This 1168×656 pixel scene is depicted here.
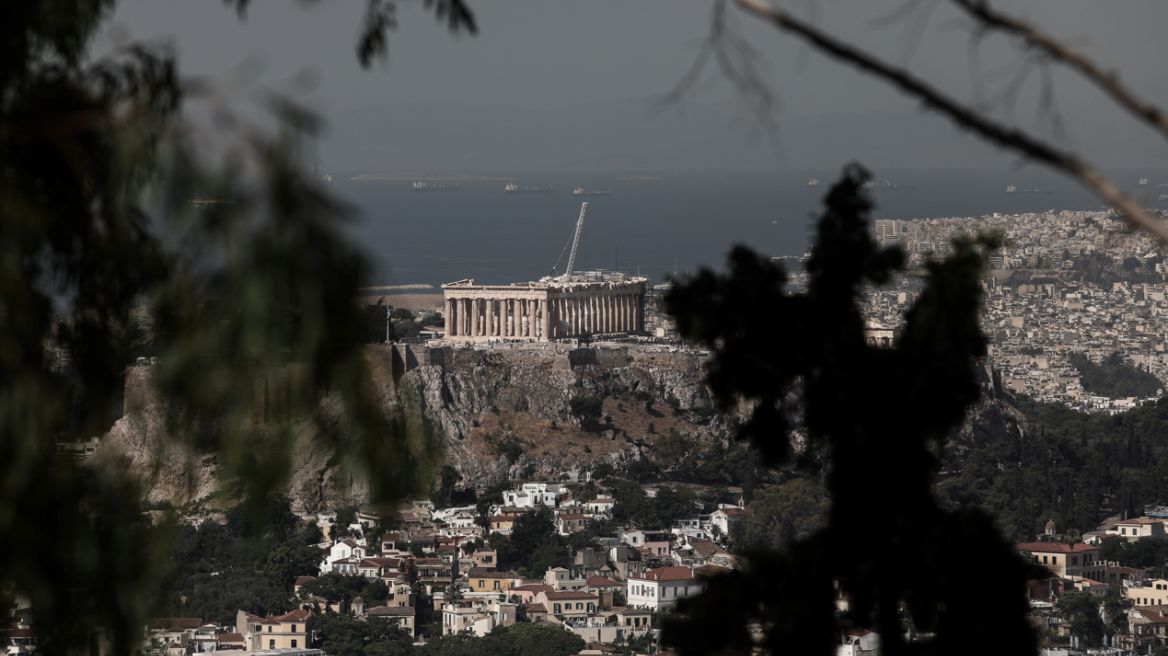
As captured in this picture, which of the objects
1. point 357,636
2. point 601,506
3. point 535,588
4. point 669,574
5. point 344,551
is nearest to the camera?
point 357,636

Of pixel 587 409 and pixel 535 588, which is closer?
pixel 535 588

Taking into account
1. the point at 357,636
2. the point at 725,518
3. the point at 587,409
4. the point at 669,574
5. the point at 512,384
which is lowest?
the point at 357,636

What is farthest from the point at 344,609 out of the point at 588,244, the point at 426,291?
the point at 588,244

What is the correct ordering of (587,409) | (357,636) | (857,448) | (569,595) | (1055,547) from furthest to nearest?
(587,409)
(1055,547)
(569,595)
(357,636)
(857,448)

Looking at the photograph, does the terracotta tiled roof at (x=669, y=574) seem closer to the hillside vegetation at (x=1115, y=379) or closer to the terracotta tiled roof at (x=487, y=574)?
the terracotta tiled roof at (x=487, y=574)

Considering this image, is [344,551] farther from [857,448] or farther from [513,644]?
[857,448]

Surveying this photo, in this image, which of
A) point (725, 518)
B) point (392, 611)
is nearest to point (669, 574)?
point (392, 611)

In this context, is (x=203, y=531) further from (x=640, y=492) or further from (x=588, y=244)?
(x=588, y=244)

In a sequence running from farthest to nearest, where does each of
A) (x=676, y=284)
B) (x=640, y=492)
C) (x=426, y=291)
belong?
1. (x=426, y=291)
2. (x=640, y=492)
3. (x=676, y=284)

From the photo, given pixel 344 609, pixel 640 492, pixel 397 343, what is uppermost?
pixel 397 343

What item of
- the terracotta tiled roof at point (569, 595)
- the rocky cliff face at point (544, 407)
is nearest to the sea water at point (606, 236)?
the rocky cliff face at point (544, 407)
